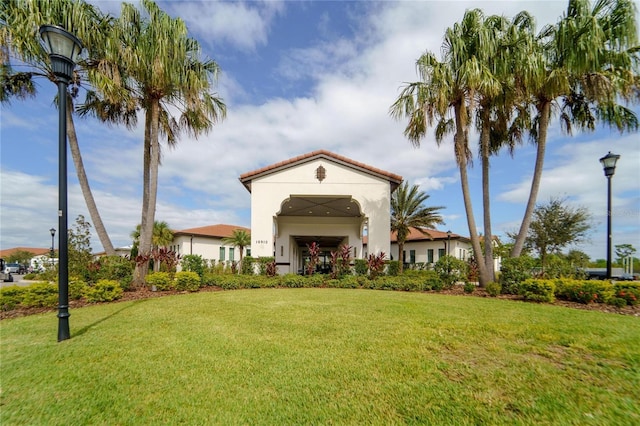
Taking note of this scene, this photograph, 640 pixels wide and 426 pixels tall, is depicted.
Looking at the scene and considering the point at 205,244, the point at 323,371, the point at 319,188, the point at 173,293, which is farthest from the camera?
the point at 205,244

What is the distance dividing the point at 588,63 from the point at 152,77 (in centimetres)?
1570

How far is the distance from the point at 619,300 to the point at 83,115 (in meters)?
21.0

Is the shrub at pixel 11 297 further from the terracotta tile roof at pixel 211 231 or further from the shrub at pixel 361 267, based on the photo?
the terracotta tile roof at pixel 211 231

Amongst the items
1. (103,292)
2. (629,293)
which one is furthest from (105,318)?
(629,293)

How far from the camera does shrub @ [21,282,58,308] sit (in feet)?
26.6

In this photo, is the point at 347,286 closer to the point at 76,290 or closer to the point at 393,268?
the point at 393,268

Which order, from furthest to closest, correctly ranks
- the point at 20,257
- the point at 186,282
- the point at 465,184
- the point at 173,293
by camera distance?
the point at 20,257
the point at 465,184
the point at 186,282
the point at 173,293

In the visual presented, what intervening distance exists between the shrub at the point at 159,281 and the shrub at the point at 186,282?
1.02 feet

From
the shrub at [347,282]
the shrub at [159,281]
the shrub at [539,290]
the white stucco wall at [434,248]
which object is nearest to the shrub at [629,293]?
the shrub at [539,290]

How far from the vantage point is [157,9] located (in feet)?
35.8

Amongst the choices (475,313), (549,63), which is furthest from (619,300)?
(549,63)

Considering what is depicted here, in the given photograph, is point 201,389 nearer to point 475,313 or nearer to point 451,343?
point 451,343

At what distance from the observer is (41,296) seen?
27.0 feet

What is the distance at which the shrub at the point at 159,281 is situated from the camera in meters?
11.4
